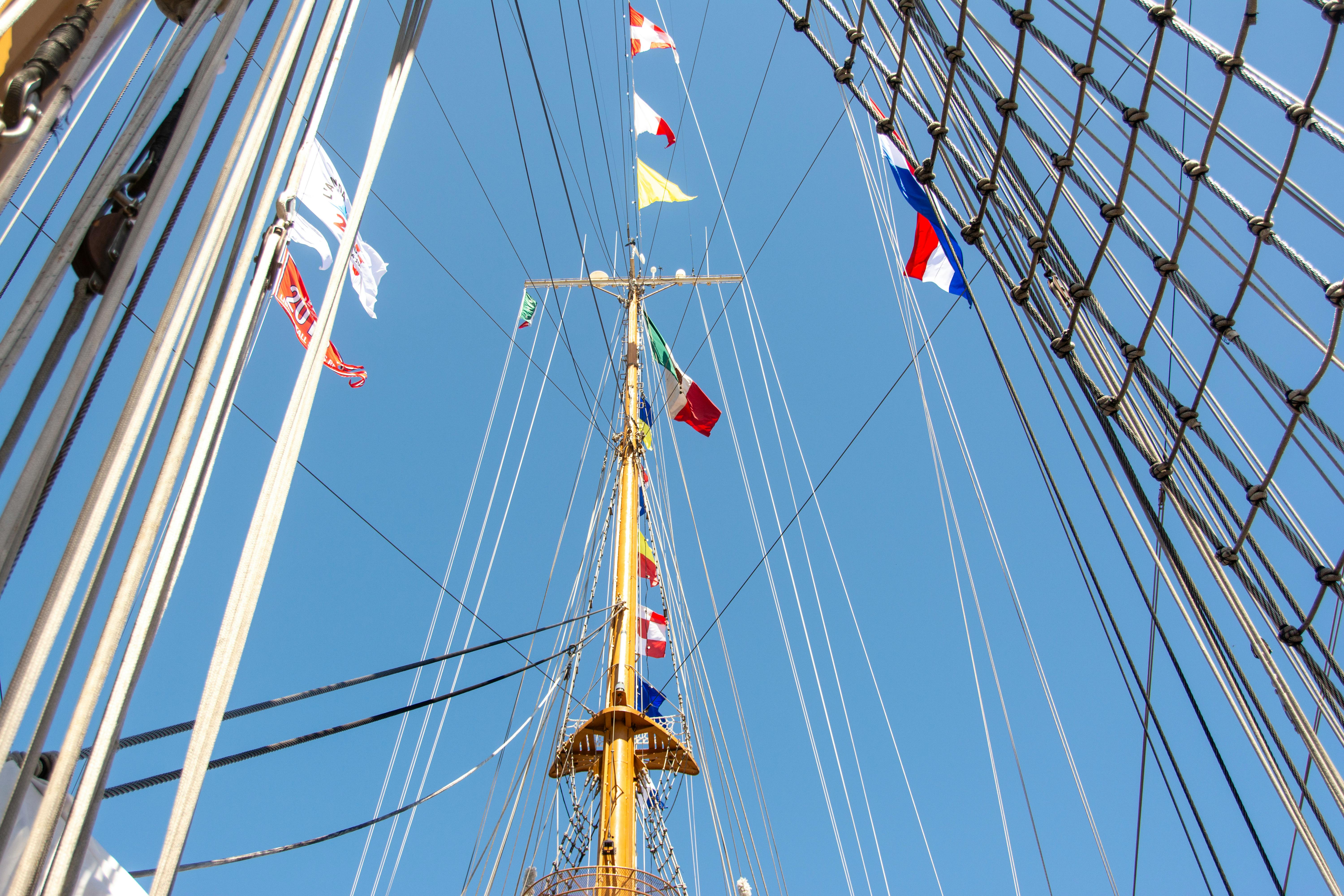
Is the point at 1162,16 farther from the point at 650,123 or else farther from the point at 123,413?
the point at 650,123

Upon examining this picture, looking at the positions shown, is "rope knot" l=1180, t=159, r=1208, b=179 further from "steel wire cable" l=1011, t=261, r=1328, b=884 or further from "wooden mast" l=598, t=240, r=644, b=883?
"wooden mast" l=598, t=240, r=644, b=883

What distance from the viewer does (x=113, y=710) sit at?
1684mm

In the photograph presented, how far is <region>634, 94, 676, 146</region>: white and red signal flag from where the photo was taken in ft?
37.1

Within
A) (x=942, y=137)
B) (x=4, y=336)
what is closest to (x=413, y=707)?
(x=4, y=336)

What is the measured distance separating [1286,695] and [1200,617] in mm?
519

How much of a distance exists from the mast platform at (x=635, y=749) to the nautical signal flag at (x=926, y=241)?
4.68m

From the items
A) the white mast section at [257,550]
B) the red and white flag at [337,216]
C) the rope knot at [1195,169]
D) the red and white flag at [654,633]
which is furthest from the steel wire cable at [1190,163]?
the red and white flag at [654,633]

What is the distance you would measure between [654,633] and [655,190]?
18.7 feet

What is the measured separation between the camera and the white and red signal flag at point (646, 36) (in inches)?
403

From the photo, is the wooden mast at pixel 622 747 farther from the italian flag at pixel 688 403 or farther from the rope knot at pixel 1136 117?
the rope knot at pixel 1136 117

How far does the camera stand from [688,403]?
1107 centimetres

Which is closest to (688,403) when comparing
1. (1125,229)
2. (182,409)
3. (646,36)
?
(646,36)

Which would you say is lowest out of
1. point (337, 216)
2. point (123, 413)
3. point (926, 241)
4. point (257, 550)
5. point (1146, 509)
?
point (257, 550)

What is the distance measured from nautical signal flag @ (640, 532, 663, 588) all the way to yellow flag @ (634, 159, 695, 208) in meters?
4.32
